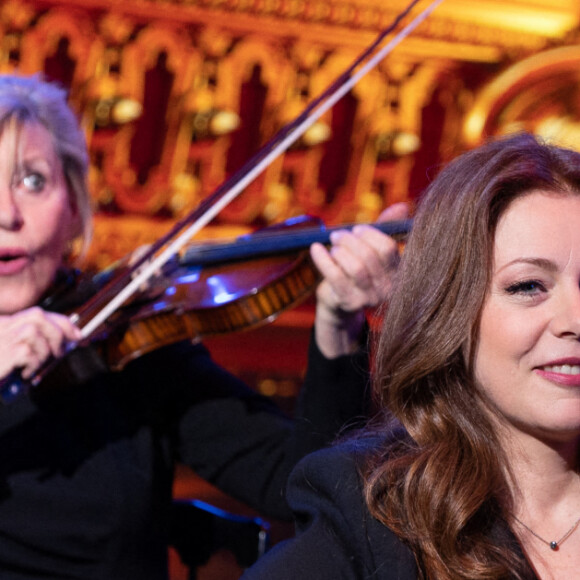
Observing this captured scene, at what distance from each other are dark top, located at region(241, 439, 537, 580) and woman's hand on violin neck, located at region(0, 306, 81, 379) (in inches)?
19.0

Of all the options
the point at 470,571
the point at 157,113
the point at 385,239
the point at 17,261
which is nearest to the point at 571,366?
the point at 470,571

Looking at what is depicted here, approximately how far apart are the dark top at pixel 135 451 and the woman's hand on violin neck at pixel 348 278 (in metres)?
0.04

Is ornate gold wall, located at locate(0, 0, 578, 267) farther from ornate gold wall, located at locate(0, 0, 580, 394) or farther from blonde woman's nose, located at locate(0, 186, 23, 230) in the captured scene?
blonde woman's nose, located at locate(0, 186, 23, 230)

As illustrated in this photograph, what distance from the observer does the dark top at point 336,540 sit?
1065 mm

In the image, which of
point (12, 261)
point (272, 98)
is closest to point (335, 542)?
point (12, 261)

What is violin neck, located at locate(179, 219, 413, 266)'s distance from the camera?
5.15 feet

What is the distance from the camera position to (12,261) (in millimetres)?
1562

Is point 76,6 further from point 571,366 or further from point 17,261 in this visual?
point 571,366

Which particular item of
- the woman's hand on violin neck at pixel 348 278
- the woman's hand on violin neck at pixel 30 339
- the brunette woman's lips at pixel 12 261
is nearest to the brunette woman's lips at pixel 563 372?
the woman's hand on violin neck at pixel 348 278

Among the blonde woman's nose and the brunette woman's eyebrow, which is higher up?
the blonde woman's nose

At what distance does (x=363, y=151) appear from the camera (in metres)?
3.60

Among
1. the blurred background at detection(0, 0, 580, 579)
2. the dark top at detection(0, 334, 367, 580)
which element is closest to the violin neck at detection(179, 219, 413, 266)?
the dark top at detection(0, 334, 367, 580)

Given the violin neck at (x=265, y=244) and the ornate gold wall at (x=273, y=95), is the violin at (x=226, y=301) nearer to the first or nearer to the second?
the violin neck at (x=265, y=244)

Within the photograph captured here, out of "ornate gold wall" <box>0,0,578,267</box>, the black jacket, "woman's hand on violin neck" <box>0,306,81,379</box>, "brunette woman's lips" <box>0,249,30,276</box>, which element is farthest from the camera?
"ornate gold wall" <box>0,0,578,267</box>
